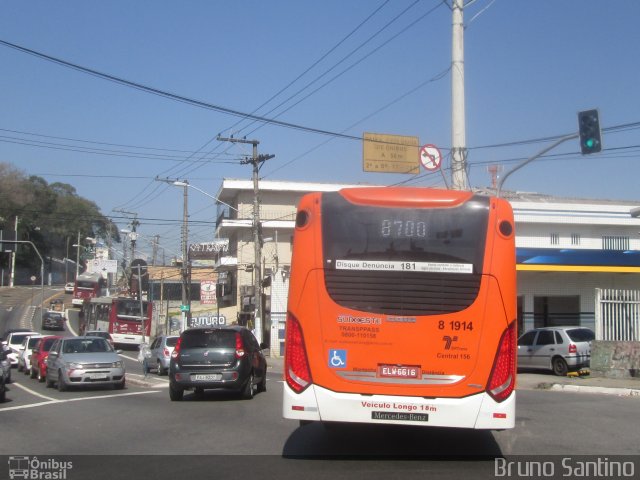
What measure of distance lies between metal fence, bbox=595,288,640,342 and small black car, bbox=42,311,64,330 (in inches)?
2081

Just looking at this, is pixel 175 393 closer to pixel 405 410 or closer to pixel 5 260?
pixel 405 410

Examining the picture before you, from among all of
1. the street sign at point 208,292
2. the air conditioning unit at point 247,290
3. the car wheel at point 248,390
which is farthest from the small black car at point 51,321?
the car wheel at point 248,390

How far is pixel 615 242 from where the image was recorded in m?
43.5

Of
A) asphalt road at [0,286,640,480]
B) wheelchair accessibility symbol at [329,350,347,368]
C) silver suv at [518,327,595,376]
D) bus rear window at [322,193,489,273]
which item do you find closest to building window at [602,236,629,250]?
silver suv at [518,327,595,376]

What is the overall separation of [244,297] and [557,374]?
29492 mm

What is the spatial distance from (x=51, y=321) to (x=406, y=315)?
2428 inches

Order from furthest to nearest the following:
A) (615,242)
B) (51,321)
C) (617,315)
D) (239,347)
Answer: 1. (51,321)
2. (615,242)
3. (617,315)
4. (239,347)

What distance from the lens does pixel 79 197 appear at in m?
126

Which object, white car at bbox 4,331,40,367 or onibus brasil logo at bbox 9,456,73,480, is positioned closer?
onibus brasil logo at bbox 9,456,73,480

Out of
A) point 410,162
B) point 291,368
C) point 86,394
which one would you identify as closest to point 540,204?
point 410,162

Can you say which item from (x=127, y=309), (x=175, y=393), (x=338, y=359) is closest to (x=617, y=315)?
(x=175, y=393)

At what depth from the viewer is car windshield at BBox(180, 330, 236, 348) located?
661 inches

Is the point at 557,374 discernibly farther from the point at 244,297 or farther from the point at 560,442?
the point at 244,297

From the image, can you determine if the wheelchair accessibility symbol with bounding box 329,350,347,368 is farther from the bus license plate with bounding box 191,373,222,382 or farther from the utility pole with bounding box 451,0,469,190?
the utility pole with bounding box 451,0,469,190
